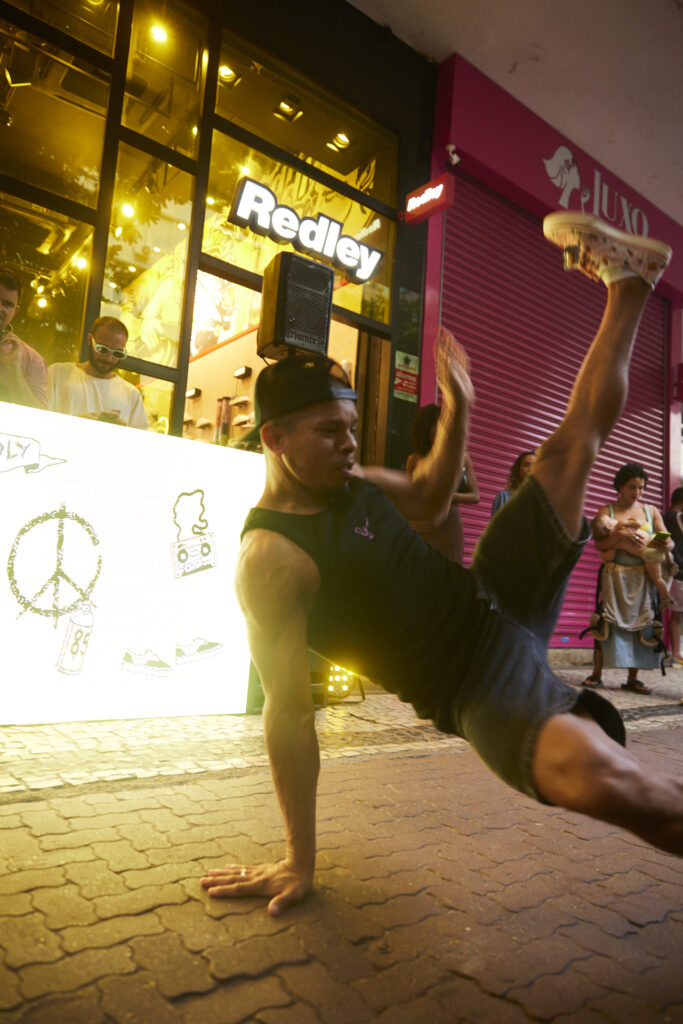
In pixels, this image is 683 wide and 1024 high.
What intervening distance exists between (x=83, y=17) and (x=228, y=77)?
4.90ft

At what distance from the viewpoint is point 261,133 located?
7914 millimetres

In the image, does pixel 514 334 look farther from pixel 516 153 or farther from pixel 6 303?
pixel 6 303

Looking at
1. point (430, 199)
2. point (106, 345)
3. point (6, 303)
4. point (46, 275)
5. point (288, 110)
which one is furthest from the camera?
point (46, 275)

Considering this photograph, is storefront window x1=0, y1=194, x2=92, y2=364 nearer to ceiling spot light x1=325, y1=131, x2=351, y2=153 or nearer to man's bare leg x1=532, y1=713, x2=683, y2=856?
ceiling spot light x1=325, y1=131, x2=351, y2=153

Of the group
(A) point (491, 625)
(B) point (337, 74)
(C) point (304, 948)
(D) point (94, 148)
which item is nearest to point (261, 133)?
(B) point (337, 74)

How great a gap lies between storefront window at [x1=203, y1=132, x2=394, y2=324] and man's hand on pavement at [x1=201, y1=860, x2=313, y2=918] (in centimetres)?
628

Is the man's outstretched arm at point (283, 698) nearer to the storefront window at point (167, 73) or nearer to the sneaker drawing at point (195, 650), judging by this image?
the sneaker drawing at point (195, 650)

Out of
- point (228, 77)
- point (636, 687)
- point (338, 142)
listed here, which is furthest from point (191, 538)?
point (338, 142)

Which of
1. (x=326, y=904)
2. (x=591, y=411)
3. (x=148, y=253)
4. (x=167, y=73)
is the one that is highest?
(x=167, y=73)

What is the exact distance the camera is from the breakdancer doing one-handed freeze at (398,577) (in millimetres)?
1908

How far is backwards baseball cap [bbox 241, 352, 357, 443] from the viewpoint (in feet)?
6.78

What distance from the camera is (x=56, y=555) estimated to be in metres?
3.71

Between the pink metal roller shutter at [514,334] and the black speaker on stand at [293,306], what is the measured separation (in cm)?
411

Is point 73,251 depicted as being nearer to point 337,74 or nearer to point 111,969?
point 337,74
